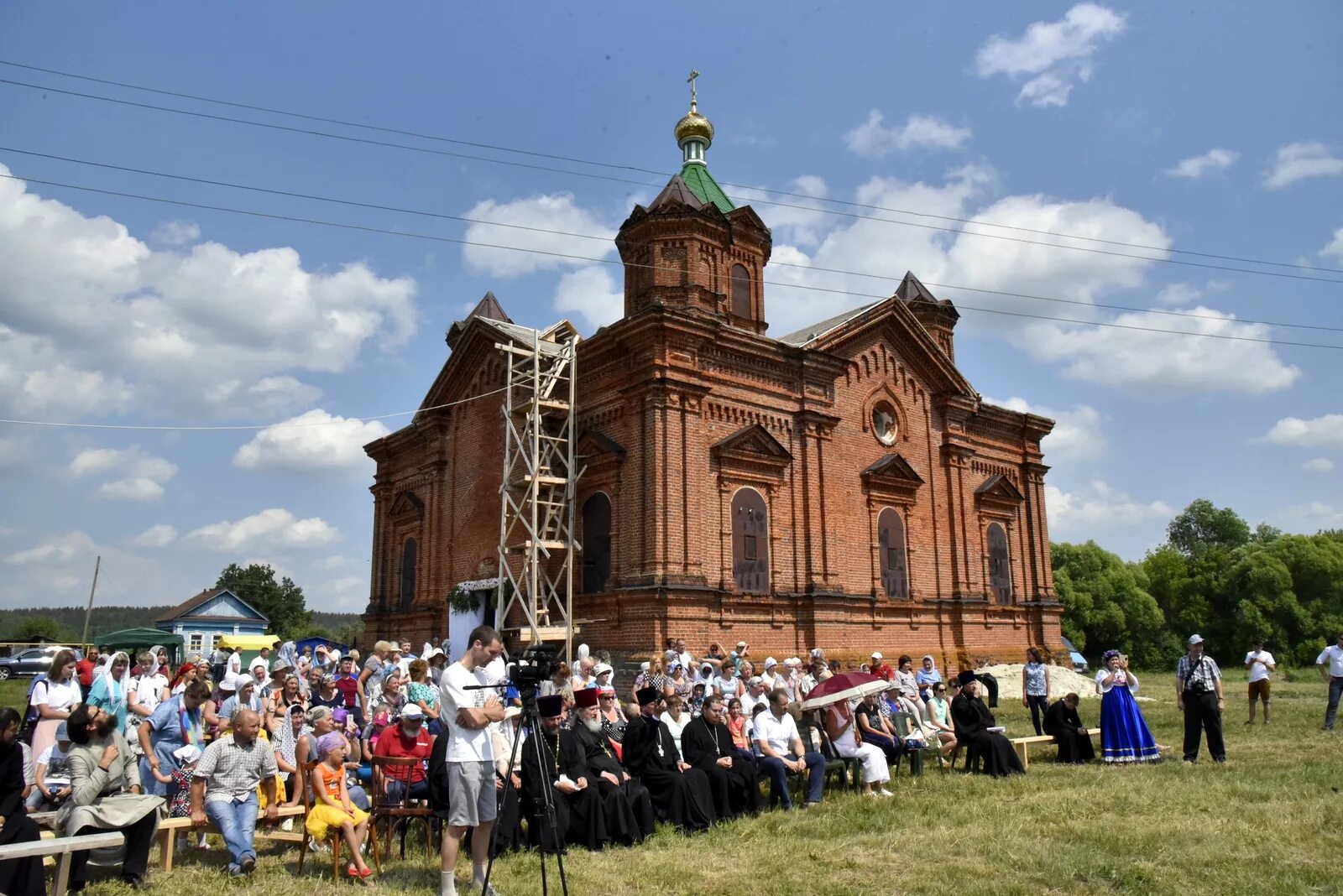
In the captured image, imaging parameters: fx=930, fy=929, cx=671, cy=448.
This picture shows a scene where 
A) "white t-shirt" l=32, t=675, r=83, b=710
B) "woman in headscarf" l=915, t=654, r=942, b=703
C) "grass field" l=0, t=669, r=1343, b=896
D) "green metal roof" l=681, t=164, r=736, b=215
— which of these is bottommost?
"grass field" l=0, t=669, r=1343, b=896

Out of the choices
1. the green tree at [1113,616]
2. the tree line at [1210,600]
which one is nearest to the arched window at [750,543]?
the tree line at [1210,600]

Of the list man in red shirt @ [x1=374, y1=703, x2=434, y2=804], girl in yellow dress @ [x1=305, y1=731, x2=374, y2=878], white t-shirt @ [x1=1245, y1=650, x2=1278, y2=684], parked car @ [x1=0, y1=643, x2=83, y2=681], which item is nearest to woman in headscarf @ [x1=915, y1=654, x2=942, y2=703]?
white t-shirt @ [x1=1245, y1=650, x2=1278, y2=684]

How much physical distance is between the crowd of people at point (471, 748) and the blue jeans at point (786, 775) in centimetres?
2

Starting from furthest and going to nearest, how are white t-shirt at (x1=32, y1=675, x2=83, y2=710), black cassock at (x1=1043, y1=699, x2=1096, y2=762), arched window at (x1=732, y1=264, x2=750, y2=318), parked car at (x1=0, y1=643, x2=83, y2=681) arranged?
parked car at (x1=0, y1=643, x2=83, y2=681) → arched window at (x1=732, y1=264, x2=750, y2=318) → black cassock at (x1=1043, y1=699, x2=1096, y2=762) → white t-shirt at (x1=32, y1=675, x2=83, y2=710)

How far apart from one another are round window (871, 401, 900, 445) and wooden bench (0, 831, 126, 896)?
20.1 m

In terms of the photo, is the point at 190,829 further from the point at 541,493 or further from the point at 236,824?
the point at 541,493

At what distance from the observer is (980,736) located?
12.2m

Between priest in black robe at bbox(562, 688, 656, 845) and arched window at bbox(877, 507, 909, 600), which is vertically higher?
arched window at bbox(877, 507, 909, 600)

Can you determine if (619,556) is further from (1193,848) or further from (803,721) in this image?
(1193,848)

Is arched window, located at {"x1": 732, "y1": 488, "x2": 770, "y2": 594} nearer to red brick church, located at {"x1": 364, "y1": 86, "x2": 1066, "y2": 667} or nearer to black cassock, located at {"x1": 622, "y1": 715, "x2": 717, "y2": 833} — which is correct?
red brick church, located at {"x1": 364, "y1": 86, "x2": 1066, "y2": 667}

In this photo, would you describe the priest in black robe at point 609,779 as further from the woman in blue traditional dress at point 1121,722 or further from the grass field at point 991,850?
the woman in blue traditional dress at point 1121,722

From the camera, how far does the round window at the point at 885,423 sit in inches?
955

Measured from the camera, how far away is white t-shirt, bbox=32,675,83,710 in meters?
9.78

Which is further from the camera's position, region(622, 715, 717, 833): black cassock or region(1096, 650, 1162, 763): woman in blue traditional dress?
region(1096, 650, 1162, 763): woman in blue traditional dress
